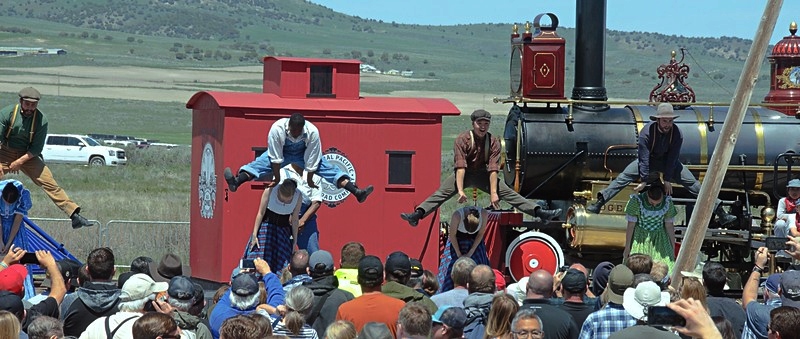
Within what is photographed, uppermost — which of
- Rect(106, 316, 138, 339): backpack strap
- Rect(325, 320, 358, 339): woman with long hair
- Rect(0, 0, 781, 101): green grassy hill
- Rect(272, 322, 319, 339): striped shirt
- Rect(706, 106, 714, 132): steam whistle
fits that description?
Rect(0, 0, 781, 101): green grassy hill

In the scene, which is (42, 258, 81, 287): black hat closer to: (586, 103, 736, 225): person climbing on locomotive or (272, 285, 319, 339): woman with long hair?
(272, 285, 319, 339): woman with long hair

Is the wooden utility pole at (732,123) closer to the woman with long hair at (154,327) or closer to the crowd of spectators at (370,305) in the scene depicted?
the crowd of spectators at (370,305)

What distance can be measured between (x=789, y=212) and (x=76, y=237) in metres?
11.6

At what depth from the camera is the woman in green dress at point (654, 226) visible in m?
14.0

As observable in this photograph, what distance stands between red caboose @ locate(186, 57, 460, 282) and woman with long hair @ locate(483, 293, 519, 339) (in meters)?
8.47

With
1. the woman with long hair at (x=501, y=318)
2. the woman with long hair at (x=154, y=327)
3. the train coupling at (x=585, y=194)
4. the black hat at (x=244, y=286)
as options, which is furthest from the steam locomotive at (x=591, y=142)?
the woman with long hair at (x=154, y=327)

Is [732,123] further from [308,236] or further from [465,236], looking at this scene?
[308,236]

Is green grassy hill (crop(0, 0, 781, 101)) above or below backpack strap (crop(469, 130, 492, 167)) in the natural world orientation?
above

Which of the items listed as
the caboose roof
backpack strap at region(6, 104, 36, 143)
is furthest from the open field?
backpack strap at region(6, 104, 36, 143)

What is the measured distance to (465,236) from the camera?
47.5 ft

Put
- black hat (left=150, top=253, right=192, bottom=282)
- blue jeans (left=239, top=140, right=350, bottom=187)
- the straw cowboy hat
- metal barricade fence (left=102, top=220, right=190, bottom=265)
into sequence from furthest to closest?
metal barricade fence (left=102, top=220, right=190, bottom=265) → blue jeans (left=239, top=140, right=350, bottom=187) → the straw cowboy hat → black hat (left=150, top=253, right=192, bottom=282)

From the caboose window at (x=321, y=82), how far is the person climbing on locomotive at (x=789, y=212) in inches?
222

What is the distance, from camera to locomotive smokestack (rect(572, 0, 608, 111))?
56.3 feet

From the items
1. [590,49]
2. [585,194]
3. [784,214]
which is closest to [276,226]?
[585,194]
